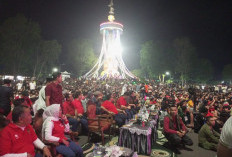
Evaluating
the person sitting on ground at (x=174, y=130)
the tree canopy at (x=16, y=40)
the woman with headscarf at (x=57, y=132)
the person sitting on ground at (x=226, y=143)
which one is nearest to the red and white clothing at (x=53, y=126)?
the woman with headscarf at (x=57, y=132)

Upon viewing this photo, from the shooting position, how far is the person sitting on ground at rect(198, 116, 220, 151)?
5.88 m

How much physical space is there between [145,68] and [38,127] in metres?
43.5

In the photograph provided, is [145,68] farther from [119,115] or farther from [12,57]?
[119,115]

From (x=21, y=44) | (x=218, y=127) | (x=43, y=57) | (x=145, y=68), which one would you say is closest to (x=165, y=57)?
(x=145, y=68)

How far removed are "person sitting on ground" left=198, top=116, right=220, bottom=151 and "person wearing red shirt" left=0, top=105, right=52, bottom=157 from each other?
5.00 meters

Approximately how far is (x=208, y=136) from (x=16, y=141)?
5.69 m

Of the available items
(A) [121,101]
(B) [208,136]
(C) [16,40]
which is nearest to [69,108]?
(A) [121,101]

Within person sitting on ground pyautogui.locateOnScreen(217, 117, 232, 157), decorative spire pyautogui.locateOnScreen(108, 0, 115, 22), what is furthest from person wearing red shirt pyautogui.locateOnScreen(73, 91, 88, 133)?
decorative spire pyautogui.locateOnScreen(108, 0, 115, 22)

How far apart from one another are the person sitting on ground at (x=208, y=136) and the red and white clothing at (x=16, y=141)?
5.24m

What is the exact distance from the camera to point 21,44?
84.2 feet

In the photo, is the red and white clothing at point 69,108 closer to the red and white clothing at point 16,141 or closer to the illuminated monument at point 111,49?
the red and white clothing at point 16,141

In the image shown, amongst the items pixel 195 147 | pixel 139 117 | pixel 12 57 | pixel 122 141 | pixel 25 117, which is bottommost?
pixel 195 147

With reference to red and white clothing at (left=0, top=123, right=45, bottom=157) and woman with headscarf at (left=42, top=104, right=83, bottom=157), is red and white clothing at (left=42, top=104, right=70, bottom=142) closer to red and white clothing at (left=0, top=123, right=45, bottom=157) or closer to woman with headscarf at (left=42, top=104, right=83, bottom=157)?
woman with headscarf at (left=42, top=104, right=83, bottom=157)

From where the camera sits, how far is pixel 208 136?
601 centimetres
